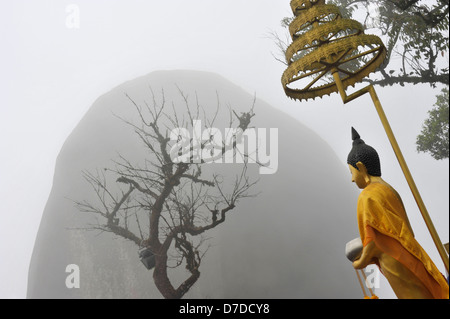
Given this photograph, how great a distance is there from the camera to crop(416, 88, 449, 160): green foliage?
8312mm

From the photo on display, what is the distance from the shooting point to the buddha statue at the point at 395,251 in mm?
2086

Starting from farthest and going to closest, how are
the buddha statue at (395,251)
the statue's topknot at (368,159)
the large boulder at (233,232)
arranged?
the large boulder at (233,232) < the statue's topknot at (368,159) < the buddha statue at (395,251)

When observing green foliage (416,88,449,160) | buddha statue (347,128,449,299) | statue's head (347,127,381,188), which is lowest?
buddha statue (347,128,449,299)

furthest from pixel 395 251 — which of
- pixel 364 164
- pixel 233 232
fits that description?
pixel 233 232

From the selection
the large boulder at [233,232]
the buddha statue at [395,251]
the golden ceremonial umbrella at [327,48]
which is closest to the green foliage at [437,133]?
the large boulder at [233,232]

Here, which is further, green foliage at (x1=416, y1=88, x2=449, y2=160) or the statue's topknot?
green foliage at (x1=416, y1=88, x2=449, y2=160)

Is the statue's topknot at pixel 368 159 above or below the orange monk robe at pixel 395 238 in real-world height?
above

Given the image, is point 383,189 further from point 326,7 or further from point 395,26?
point 395,26

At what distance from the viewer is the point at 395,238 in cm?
212

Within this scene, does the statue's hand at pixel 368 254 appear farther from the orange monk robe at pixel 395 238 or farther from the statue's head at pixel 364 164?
the statue's head at pixel 364 164

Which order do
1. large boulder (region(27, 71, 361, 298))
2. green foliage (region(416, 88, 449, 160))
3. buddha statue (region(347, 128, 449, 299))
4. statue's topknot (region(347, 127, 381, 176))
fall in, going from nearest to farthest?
buddha statue (region(347, 128, 449, 299))
statue's topknot (region(347, 127, 381, 176))
green foliage (region(416, 88, 449, 160))
large boulder (region(27, 71, 361, 298))

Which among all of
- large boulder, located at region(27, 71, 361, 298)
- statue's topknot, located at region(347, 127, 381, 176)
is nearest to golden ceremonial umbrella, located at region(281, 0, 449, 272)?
statue's topknot, located at region(347, 127, 381, 176)

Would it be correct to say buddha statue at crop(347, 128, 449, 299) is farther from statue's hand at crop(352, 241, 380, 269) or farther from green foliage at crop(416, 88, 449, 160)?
green foliage at crop(416, 88, 449, 160)
